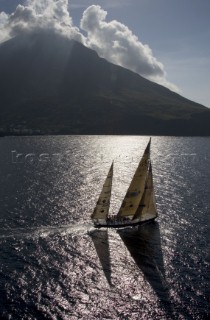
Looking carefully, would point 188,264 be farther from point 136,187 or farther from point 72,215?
point 72,215

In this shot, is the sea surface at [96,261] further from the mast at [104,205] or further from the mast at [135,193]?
the mast at [135,193]

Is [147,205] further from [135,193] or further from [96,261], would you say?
[96,261]

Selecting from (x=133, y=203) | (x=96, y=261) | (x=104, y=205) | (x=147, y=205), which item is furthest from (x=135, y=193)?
(x=96, y=261)

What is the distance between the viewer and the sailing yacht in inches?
3543

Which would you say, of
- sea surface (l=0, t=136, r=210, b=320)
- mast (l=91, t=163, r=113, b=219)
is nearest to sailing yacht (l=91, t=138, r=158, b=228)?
mast (l=91, t=163, r=113, b=219)

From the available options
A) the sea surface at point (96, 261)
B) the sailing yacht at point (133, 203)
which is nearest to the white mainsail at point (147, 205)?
the sailing yacht at point (133, 203)

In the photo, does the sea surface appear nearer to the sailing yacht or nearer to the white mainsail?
the sailing yacht

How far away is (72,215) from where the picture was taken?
Answer: 99.5m

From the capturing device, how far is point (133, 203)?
93250mm

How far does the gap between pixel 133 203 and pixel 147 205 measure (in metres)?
4.68

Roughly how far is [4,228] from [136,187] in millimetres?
32413

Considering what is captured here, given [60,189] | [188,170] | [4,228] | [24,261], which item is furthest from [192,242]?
[188,170]

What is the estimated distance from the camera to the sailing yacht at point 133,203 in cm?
9000

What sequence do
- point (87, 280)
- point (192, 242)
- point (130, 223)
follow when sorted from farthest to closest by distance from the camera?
point (130, 223) → point (192, 242) → point (87, 280)
